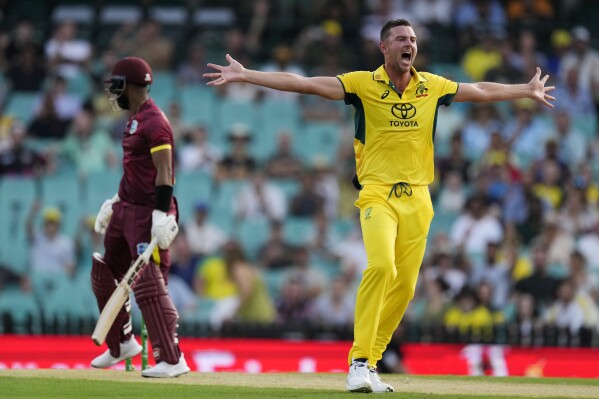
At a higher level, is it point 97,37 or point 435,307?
point 97,37

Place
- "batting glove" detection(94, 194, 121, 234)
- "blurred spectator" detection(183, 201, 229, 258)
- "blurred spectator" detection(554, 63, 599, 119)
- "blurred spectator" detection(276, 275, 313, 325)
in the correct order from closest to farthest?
"batting glove" detection(94, 194, 121, 234) → "blurred spectator" detection(276, 275, 313, 325) → "blurred spectator" detection(183, 201, 229, 258) → "blurred spectator" detection(554, 63, 599, 119)

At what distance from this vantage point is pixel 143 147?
10844 millimetres

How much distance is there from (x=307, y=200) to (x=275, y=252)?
1064mm

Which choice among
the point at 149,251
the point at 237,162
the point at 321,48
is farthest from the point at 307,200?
the point at 149,251

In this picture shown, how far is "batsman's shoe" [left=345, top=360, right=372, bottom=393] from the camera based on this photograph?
32.6 ft

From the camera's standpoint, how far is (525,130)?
2061 cm

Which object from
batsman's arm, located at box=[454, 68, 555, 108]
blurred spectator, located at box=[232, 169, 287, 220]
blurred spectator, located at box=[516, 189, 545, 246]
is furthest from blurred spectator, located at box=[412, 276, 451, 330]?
batsman's arm, located at box=[454, 68, 555, 108]

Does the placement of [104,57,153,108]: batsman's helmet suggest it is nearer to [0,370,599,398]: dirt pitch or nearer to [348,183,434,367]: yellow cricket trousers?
[348,183,434,367]: yellow cricket trousers

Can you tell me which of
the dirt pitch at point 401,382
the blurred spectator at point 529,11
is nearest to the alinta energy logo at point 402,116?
the dirt pitch at point 401,382

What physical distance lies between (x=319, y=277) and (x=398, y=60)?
8083mm

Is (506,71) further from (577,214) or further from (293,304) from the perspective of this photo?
(293,304)

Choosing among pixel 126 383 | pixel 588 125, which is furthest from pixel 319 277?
pixel 126 383

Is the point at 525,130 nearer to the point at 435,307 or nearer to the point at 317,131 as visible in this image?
the point at 317,131

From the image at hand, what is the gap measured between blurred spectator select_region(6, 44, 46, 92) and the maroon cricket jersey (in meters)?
11.0
